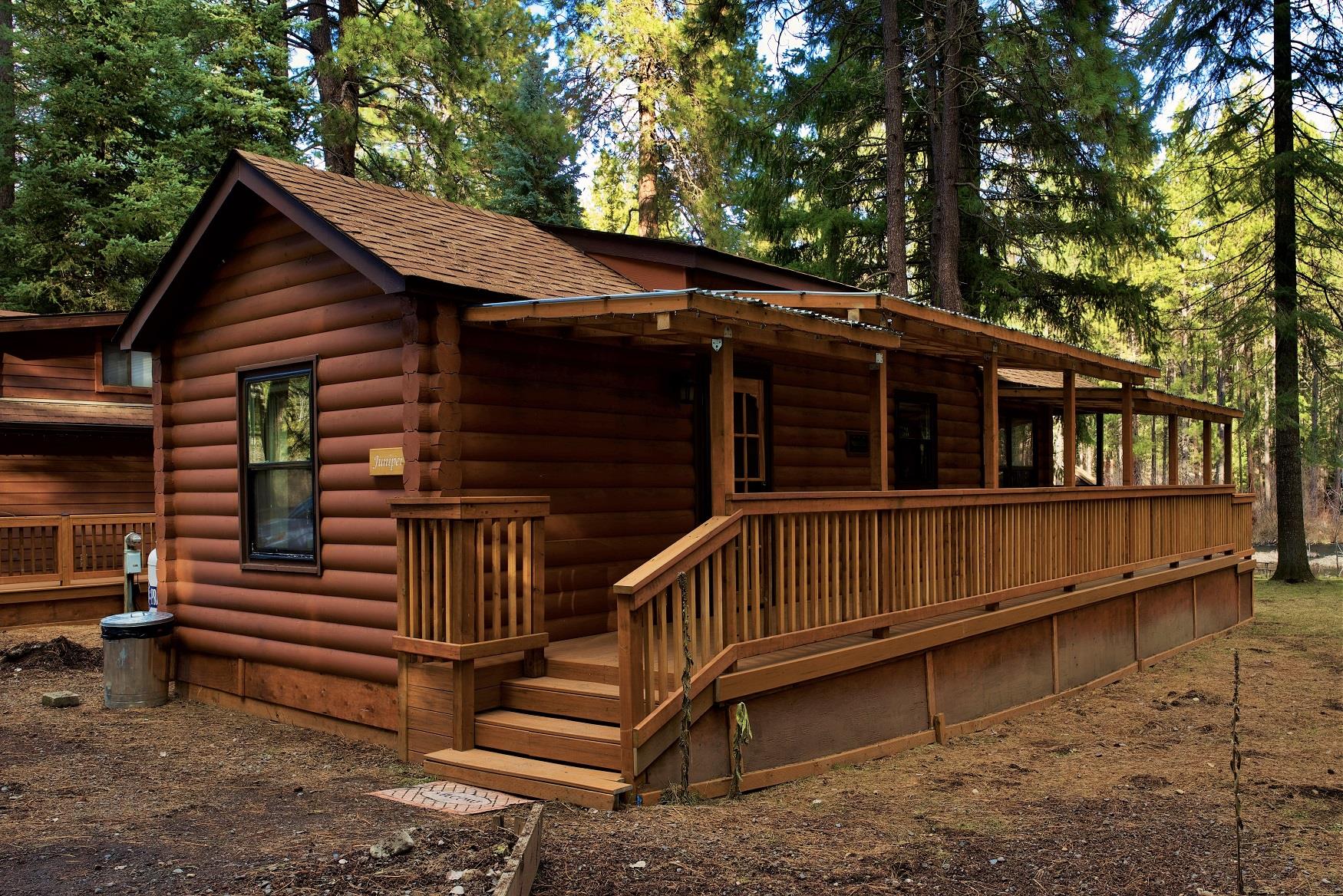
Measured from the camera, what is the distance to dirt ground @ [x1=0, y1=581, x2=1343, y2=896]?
482 centimetres

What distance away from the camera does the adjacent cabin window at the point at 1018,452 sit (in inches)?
626

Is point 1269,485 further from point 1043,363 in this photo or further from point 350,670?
point 350,670

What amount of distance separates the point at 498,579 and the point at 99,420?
35.3ft

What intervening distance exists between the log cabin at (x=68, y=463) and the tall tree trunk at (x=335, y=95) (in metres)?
5.08

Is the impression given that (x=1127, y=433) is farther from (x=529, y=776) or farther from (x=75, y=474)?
(x=75, y=474)

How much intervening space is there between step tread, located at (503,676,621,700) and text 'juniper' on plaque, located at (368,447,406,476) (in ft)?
5.39

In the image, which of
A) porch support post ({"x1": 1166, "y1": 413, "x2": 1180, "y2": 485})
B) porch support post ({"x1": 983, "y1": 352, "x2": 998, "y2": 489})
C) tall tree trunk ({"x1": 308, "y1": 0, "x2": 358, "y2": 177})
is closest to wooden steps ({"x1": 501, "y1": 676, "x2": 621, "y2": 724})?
porch support post ({"x1": 983, "y1": 352, "x2": 998, "y2": 489})

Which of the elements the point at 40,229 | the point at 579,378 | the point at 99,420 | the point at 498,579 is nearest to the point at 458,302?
the point at 579,378

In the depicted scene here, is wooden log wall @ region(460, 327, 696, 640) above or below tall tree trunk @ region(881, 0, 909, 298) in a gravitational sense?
below

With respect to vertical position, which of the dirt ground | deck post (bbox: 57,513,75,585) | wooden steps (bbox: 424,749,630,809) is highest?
deck post (bbox: 57,513,75,585)

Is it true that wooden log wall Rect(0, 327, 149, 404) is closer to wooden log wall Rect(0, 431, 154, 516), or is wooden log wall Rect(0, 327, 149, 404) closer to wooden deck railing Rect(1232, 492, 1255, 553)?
wooden log wall Rect(0, 431, 154, 516)

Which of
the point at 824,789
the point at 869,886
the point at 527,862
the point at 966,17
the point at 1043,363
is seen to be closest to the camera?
the point at 527,862

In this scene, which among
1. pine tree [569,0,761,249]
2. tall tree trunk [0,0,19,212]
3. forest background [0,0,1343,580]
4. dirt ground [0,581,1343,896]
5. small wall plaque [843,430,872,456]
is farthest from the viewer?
pine tree [569,0,761,249]

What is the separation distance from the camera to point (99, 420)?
1487 cm
